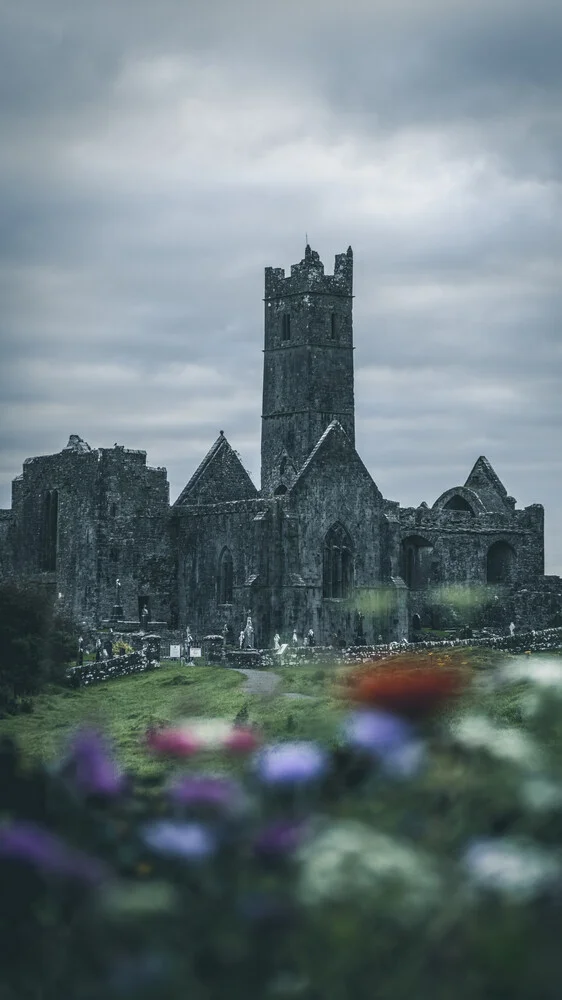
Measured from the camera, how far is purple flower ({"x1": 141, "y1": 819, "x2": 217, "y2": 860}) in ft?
26.3

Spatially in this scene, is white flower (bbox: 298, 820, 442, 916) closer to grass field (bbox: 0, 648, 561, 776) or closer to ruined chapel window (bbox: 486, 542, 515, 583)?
grass field (bbox: 0, 648, 561, 776)

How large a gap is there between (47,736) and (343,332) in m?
53.0

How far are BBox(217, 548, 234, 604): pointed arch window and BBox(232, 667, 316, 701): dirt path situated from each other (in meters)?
14.0

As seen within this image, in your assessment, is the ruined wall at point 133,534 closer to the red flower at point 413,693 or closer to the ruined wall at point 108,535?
the ruined wall at point 108,535

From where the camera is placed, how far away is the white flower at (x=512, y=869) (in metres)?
7.25

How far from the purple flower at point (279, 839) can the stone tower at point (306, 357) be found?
6948 centimetres

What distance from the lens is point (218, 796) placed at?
8352 mm

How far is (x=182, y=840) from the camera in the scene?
26.6 ft

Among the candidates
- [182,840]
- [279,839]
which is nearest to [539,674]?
[279,839]

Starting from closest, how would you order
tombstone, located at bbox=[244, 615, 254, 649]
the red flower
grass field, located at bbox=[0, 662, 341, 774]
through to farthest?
the red flower → grass field, located at bbox=[0, 662, 341, 774] → tombstone, located at bbox=[244, 615, 254, 649]

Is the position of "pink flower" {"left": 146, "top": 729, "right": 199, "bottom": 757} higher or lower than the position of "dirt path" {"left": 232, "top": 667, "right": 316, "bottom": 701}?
higher

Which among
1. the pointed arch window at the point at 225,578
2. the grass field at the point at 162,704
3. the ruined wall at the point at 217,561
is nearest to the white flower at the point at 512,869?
the grass field at the point at 162,704

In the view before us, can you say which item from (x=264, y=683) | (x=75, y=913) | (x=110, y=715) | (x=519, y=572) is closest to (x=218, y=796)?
(x=75, y=913)

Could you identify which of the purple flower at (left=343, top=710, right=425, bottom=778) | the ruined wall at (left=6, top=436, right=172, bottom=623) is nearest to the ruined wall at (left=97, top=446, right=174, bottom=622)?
the ruined wall at (left=6, top=436, right=172, bottom=623)
